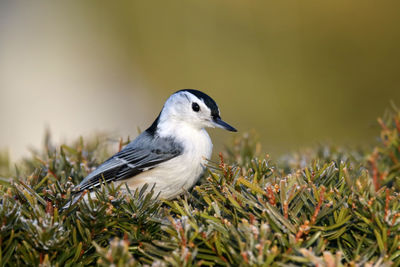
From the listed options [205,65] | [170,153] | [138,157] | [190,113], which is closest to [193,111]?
[190,113]

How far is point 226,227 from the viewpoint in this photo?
165cm

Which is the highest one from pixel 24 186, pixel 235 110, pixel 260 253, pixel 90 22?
pixel 90 22

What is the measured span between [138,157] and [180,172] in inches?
12.7

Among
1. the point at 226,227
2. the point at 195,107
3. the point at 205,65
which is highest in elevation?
the point at 195,107

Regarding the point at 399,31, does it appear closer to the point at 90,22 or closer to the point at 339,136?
the point at 339,136

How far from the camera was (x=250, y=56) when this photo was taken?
828cm

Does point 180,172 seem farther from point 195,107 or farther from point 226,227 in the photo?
point 226,227

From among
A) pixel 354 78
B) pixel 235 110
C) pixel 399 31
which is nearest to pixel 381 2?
pixel 399 31

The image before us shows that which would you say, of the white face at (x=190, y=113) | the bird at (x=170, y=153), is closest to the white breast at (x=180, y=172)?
the bird at (x=170, y=153)

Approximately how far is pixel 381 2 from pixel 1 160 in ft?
21.1

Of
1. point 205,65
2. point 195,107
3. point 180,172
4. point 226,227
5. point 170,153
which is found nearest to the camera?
point 226,227

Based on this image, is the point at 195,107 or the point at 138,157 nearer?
the point at 138,157

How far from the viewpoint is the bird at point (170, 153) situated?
2785 millimetres

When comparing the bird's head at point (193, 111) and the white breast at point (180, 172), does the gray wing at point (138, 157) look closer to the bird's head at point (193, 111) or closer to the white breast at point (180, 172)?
the white breast at point (180, 172)
